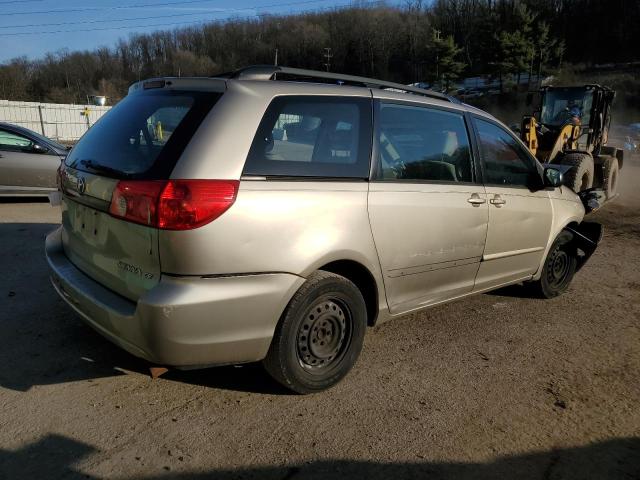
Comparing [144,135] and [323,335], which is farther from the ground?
[144,135]

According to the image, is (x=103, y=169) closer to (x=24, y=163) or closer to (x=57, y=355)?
(x=57, y=355)

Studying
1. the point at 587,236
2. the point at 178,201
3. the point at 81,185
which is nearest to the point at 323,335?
the point at 178,201

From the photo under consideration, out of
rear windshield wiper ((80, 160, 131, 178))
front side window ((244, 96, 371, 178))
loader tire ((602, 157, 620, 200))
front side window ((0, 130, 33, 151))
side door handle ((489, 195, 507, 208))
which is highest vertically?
front side window ((244, 96, 371, 178))

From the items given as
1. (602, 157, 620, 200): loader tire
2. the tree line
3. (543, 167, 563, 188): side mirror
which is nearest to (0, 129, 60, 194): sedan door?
(543, 167, 563, 188): side mirror

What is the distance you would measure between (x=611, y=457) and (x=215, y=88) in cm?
288

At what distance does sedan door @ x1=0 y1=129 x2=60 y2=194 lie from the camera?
867 centimetres

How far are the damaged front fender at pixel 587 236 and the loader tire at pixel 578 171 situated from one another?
4.89 m

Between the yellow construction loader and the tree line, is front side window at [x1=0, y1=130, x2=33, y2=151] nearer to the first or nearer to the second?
the yellow construction loader

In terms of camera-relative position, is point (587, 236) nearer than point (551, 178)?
No

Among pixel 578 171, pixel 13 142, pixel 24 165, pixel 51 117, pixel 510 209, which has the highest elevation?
pixel 510 209

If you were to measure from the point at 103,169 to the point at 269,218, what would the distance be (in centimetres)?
102

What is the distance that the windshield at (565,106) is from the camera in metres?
12.3

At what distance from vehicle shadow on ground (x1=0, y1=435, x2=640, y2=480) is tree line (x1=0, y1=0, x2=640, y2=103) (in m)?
65.4

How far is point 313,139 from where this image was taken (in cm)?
306
